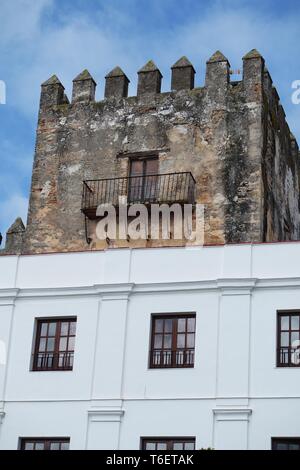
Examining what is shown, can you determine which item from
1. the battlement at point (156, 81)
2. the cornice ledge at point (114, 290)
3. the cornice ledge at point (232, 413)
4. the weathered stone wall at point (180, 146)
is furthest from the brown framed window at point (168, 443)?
the battlement at point (156, 81)

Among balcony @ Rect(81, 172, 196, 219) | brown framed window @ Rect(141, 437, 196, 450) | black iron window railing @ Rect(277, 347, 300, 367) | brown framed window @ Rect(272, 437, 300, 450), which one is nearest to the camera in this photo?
brown framed window @ Rect(272, 437, 300, 450)

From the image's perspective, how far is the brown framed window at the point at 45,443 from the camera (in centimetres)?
2680

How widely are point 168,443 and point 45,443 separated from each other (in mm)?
3332

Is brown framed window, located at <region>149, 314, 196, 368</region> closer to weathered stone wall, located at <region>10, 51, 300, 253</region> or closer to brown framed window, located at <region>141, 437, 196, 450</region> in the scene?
brown framed window, located at <region>141, 437, 196, 450</region>

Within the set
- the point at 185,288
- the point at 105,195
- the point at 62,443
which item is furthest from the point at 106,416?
the point at 105,195

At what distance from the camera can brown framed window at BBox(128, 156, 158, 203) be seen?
117 ft

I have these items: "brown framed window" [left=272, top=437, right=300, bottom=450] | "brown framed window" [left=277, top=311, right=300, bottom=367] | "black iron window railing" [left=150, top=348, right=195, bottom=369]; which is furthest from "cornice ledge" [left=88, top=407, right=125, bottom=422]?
"brown framed window" [left=277, top=311, right=300, bottom=367]

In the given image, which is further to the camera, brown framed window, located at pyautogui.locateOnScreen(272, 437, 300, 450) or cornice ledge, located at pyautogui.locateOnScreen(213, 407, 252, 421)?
cornice ledge, located at pyautogui.locateOnScreen(213, 407, 252, 421)

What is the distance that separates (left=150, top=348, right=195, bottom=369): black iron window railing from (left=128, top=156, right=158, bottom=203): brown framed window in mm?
9127

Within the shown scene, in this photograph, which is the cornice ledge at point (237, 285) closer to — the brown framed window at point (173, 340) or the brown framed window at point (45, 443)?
the brown framed window at point (173, 340)

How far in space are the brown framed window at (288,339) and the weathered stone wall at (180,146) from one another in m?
7.13

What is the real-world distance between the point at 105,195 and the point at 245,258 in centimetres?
938

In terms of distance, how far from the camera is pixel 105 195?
36.0 m
